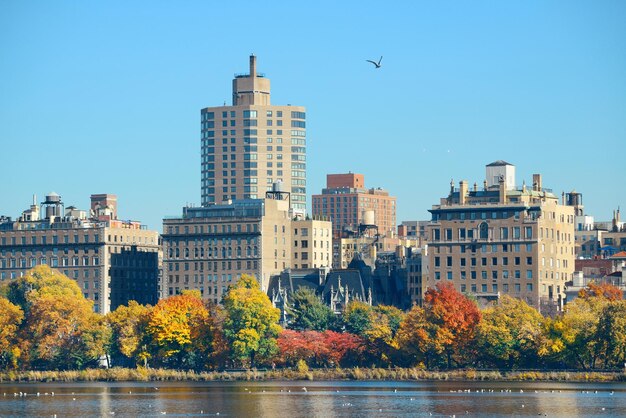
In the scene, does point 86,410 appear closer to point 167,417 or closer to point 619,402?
point 167,417

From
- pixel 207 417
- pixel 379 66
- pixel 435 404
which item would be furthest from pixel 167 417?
pixel 379 66

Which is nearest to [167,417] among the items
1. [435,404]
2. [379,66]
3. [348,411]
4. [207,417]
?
[207,417]

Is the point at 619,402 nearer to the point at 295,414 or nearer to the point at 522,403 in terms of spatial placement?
the point at 522,403

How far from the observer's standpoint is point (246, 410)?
188 metres

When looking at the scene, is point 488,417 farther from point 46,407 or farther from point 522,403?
point 46,407

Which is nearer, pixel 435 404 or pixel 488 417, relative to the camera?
pixel 488 417

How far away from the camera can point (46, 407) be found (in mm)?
195000

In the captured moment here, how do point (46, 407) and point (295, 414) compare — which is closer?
point (295, 414)

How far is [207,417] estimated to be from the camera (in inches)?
7096

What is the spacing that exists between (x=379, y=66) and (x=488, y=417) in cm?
3967

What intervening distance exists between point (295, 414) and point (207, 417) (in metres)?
8.73

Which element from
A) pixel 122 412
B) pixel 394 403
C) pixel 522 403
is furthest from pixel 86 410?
pixel 522 403

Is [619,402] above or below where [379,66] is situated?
below

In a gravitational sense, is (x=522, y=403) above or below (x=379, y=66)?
below
